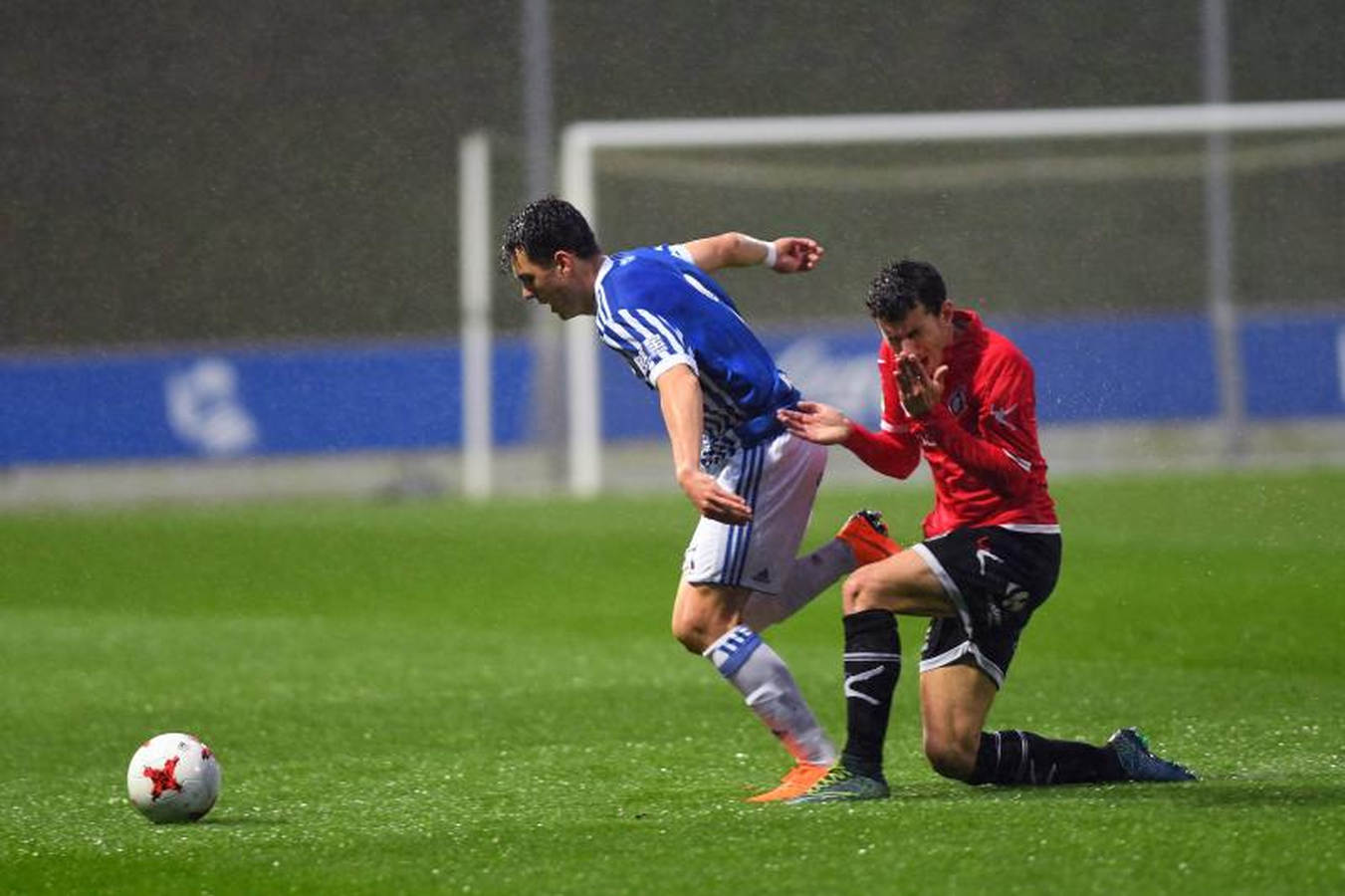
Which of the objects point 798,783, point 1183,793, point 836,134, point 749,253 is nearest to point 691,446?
point 798,783

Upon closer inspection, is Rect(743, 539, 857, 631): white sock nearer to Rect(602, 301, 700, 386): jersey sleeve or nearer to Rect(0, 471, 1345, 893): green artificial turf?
Rect(0, 471, 1345, 893): green artificial turf

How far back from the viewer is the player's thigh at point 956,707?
259 inches

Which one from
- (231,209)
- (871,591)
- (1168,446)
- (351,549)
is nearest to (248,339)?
(231,209)

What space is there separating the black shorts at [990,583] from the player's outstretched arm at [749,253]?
1.27 meters

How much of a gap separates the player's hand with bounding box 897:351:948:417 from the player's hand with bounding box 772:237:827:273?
1.29 m

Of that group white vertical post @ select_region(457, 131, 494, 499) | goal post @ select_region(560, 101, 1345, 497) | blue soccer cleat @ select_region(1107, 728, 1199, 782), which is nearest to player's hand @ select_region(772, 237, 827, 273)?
blue soccer cleat @ select_region(1107, 728, 1199, 782)

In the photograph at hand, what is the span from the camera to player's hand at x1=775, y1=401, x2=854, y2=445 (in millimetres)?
6410

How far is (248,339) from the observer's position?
68.2ft

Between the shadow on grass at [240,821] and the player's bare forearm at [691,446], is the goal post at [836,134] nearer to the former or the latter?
the player's bare forearm at [691,446]

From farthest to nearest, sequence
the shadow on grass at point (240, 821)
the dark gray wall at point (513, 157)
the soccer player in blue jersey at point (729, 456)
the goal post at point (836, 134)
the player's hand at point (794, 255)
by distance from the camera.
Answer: the goal post at point (836, 134)
the dark gray wall at point (513, 157)
the player's hand at point (794, 255)
the shadow on grass at point (240, 821)
the soccer player in blue jersey at point (729, 456)

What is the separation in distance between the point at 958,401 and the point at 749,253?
1132mm

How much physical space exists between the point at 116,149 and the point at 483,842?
42.2 feet

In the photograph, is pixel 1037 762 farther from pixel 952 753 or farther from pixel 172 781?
pixel 172 781

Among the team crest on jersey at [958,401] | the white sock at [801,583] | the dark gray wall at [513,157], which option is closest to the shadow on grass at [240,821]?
the white sock at [801,583]
